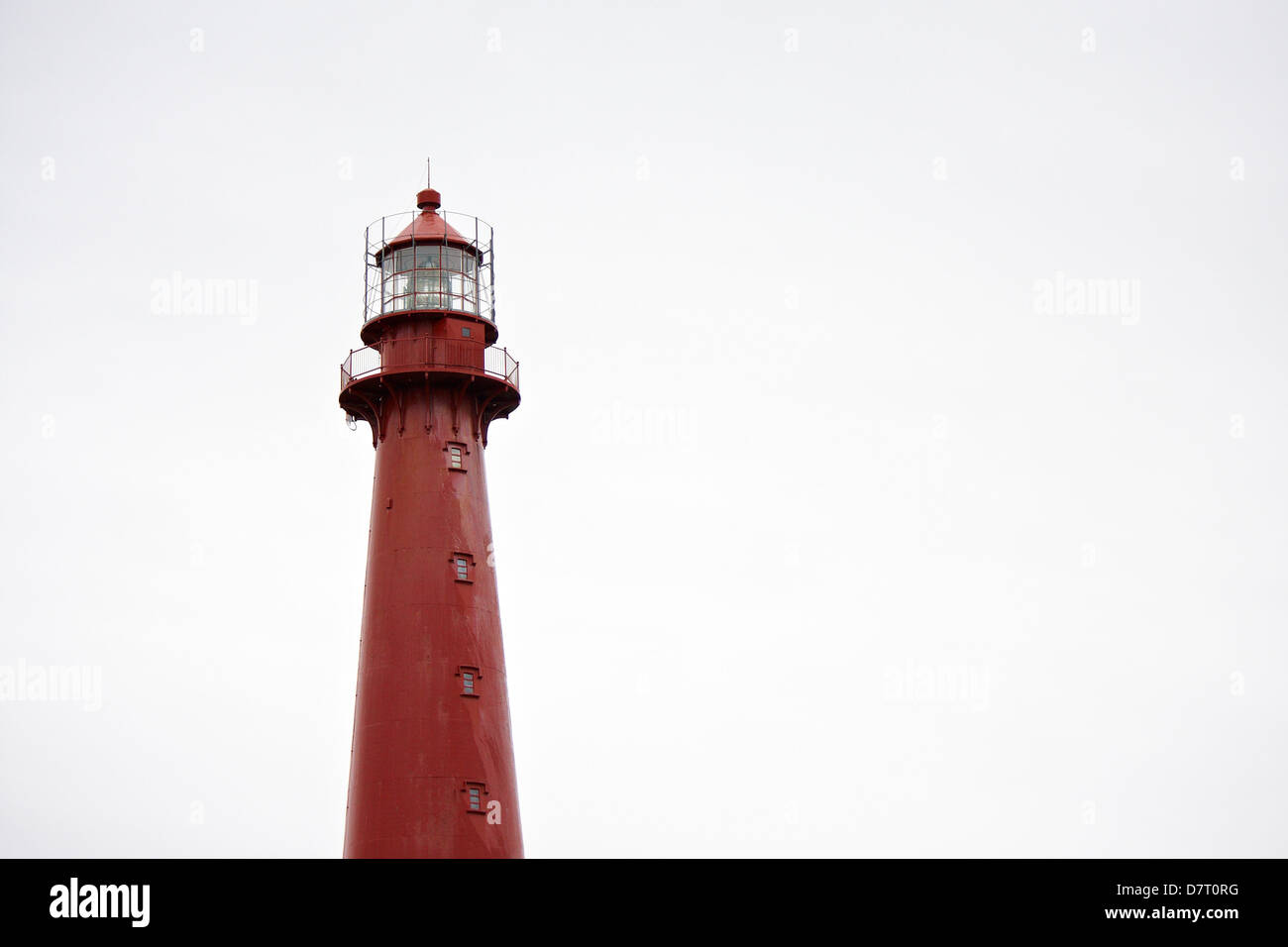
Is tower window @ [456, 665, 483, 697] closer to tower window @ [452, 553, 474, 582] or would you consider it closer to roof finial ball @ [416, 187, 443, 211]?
tower window @ [452, 553, 474, 582]

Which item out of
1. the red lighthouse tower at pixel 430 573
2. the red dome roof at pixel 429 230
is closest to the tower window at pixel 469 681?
the red lighthouse tower at pixel 430 573

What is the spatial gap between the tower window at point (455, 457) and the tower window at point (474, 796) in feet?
27.2

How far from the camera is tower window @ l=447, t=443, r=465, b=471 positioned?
51562mm

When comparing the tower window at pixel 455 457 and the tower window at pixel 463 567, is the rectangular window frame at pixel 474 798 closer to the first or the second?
the tower window at pixel 463 567

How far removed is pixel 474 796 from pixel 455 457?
8.90 m

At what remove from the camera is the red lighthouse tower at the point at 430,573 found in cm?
4841

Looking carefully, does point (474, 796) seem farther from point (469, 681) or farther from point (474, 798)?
point (469, 681)

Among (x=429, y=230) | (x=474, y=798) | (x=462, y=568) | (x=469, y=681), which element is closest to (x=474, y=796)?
(x=474, y=798)

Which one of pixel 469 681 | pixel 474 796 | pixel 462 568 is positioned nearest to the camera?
pixel 474 796

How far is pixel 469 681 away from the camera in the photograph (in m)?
49.8
